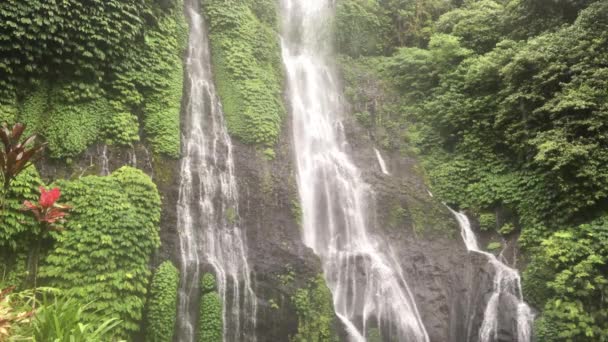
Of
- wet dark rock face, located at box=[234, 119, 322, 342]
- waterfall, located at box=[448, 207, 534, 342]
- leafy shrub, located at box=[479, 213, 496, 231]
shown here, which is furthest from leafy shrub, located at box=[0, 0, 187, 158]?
leafy shrub, located at box=[479, 213, 496, 231]

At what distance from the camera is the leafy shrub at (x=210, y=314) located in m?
8.59

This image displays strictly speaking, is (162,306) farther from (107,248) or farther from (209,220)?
(209,220)

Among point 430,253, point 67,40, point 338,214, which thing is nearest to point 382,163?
point 338,214

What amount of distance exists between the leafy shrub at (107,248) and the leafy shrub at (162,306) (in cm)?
22

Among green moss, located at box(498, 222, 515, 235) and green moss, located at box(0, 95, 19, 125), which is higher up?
green moss, located at box(0, 95, 19, 125)

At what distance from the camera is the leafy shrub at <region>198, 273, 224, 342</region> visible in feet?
28.2

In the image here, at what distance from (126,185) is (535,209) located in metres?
10.3

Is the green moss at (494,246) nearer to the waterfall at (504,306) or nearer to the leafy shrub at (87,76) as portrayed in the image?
the waterfall at (504,306)

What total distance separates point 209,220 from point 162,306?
97.1 inches

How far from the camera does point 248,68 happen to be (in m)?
14.1

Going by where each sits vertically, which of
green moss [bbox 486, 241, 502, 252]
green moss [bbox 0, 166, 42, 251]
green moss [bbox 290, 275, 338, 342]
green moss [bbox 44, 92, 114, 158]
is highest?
green moss [bbox 44, 92, 114, 158]

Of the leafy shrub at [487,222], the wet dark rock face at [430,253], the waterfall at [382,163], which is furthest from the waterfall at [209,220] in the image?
the leafy shrub at [487,222]

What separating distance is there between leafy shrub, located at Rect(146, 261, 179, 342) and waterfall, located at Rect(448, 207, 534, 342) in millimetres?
7019

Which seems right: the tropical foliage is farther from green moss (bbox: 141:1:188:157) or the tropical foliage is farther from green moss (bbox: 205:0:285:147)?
green moss (bbox: 141:1:188:157)
